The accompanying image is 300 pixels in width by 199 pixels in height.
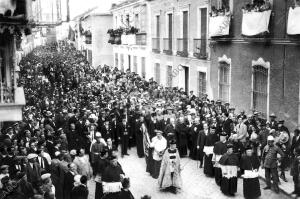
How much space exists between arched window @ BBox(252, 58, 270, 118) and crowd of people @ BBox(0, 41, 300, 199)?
114 cm

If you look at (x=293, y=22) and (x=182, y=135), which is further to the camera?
(x=182, y=135)

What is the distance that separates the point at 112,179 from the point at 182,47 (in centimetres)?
1508

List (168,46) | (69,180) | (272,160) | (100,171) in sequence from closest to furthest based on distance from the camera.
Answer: (69,180) < (100,171) < (272,160) < (168,46)

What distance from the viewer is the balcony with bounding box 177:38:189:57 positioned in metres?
23.2

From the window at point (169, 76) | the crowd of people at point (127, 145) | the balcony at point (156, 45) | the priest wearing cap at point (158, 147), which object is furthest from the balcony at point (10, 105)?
the balcony at point (156, 45)

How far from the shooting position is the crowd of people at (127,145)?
9750 millimetres

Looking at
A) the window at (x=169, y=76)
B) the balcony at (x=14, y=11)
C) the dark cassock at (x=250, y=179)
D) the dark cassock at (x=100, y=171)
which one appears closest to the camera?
the dark cassock at (x=100, y=171)

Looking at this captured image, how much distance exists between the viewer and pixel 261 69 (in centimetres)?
1606

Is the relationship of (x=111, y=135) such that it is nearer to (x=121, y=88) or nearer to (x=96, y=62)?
(x=121, y=88)

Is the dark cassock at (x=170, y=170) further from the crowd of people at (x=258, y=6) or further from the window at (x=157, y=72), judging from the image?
the window at (x=157, y=72)

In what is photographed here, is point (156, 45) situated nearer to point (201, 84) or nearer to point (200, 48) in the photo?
point (201, 84)

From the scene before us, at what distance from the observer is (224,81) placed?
19.0 m

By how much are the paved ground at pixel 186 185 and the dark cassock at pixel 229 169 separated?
0.23 m

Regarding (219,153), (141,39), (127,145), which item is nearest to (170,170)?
(219,153)
